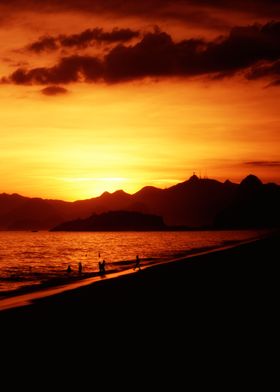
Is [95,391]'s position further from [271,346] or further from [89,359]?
[271,346]

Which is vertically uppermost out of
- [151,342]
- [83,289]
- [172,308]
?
[151,342]

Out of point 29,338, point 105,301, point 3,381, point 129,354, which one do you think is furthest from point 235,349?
point 105,301

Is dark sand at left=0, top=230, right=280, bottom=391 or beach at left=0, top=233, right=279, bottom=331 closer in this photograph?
dark sand at left=0, top=230, right=280, bottom=391

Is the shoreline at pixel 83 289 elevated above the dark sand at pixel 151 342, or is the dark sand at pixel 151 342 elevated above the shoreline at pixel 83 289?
the dark sand at pixel 151 342

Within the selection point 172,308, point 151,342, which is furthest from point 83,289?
point 151,342

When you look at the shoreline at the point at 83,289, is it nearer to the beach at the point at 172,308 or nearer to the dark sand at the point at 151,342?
the beach at the point at 172,308

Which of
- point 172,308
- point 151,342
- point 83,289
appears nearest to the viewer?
point 151,342

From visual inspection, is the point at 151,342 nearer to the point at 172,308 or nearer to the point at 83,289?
the point at 172,308

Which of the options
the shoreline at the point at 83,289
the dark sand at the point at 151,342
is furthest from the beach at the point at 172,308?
the shoreline at the point at 83,289

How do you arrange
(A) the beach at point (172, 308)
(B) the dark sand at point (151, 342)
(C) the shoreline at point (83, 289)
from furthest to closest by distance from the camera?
(C) the shoreline at point (83, 289)
(A) the beach at point (172, 308)
(B) the dark sand at point (151, 342)

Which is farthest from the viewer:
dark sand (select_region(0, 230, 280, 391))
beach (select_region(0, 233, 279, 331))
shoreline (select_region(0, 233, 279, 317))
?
shoreline (select_region(0, 233, 279, 317))

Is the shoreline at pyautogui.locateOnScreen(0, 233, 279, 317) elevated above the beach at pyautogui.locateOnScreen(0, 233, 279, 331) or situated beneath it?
situated beneath

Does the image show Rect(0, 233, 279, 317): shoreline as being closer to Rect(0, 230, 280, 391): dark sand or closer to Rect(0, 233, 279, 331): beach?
Rect(0, 233, 279, 331): beach

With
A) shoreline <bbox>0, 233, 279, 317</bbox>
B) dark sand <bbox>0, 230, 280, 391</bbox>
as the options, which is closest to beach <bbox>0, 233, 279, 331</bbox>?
dark sand <bbox>0, 230, 280, 391</bbox>
